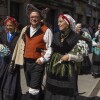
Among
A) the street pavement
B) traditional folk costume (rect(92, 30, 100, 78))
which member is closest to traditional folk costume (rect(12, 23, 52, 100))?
the street pavement

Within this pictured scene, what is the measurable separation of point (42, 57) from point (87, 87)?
123 inches

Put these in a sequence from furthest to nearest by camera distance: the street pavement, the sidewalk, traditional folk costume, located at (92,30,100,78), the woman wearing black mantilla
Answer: traditional folk costume, located at (92,30,100,78)
the sidewalk
the street pavement
the woman wearing black mantilla

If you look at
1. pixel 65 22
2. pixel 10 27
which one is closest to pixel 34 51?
pixel 10 27

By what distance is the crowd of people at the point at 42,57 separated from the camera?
507 centimetres

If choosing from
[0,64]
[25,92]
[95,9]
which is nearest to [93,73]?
[25,92]

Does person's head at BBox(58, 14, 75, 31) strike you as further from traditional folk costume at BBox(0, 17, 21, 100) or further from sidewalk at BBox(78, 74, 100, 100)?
sidewalk at BBox(78, 74, 100, 100)

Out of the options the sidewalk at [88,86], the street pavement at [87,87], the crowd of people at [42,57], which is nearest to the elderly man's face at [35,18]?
the crowd of people at [42,57]

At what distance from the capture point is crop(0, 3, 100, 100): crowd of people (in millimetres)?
5074

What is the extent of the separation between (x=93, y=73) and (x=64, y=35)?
17.3ft

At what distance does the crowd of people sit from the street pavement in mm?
1389

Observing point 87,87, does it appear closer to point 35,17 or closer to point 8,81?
point 8,81

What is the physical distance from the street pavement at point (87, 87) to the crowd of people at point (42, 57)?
139cm

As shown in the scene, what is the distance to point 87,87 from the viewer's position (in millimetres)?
8359

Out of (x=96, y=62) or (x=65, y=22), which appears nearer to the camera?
(x=65, y=22)
